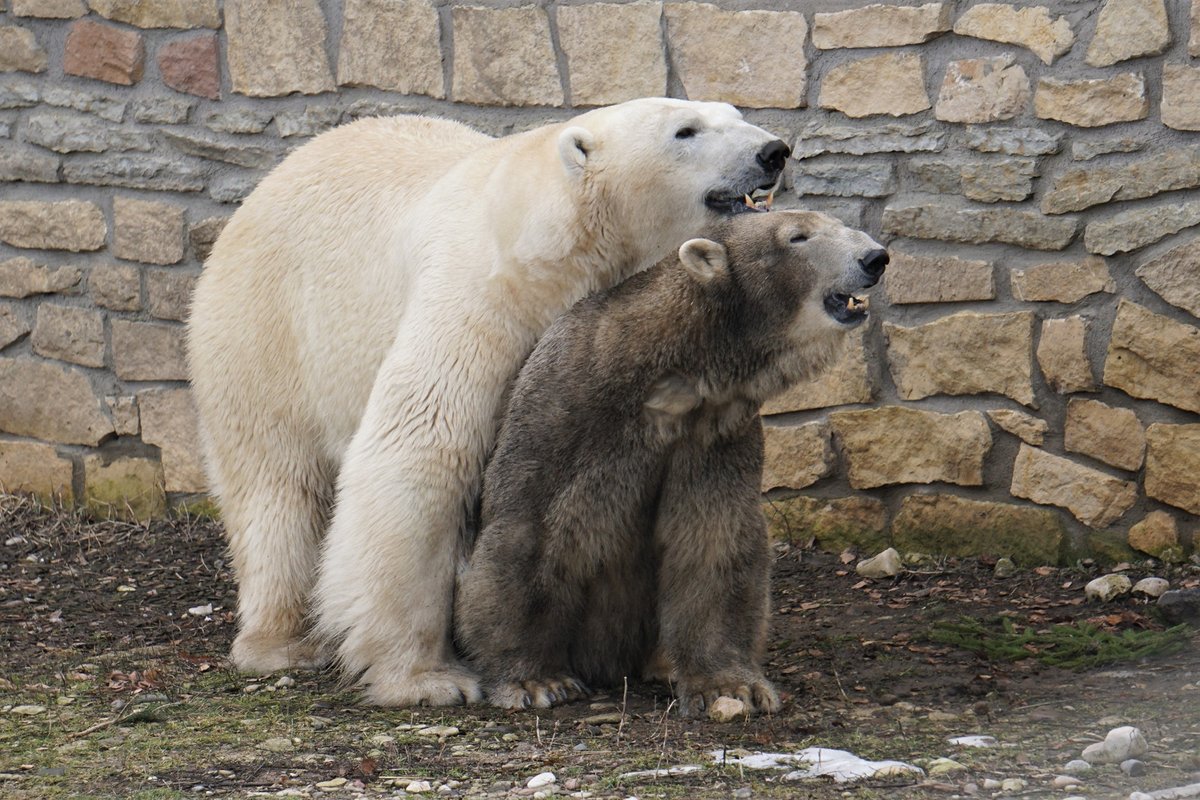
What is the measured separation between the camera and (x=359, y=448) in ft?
12.8

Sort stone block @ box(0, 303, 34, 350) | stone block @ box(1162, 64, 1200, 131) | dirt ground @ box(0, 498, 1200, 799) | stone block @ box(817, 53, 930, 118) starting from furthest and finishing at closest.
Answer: stone block @ box(0, 303, 34, 350)
stone block @ box(817, 53, 930, 118)
stone block @ box(1162, 64, 1200, 131)
dirt ground @ box(0, 498, 1200, 799)

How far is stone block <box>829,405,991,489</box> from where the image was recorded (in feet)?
16.1

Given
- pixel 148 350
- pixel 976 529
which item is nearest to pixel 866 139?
pixel 976 529

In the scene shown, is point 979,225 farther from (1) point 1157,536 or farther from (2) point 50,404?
(2) point 50,404

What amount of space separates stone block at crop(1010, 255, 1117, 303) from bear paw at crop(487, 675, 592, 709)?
Result: 6.33 feet

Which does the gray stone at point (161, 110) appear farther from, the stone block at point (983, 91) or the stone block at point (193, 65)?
the stone block at point (983, 91)

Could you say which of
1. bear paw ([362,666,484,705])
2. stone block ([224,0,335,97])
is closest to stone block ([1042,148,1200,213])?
bear paw ([362,666,484,705])

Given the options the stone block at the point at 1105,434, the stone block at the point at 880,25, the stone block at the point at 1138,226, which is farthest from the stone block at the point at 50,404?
the stone block at the point at 1138,226

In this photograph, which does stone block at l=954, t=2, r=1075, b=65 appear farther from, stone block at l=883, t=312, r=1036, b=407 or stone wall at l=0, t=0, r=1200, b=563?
stone block at l=883, t=312, r=1036, b=407

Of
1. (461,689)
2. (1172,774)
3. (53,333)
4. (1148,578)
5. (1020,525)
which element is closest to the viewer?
(1172,774)

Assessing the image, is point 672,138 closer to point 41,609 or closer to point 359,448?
point 359,448

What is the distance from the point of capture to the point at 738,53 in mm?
4996

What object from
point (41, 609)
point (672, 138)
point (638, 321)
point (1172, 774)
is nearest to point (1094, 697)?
point (1172, 774)

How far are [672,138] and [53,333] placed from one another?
10.5 feet
